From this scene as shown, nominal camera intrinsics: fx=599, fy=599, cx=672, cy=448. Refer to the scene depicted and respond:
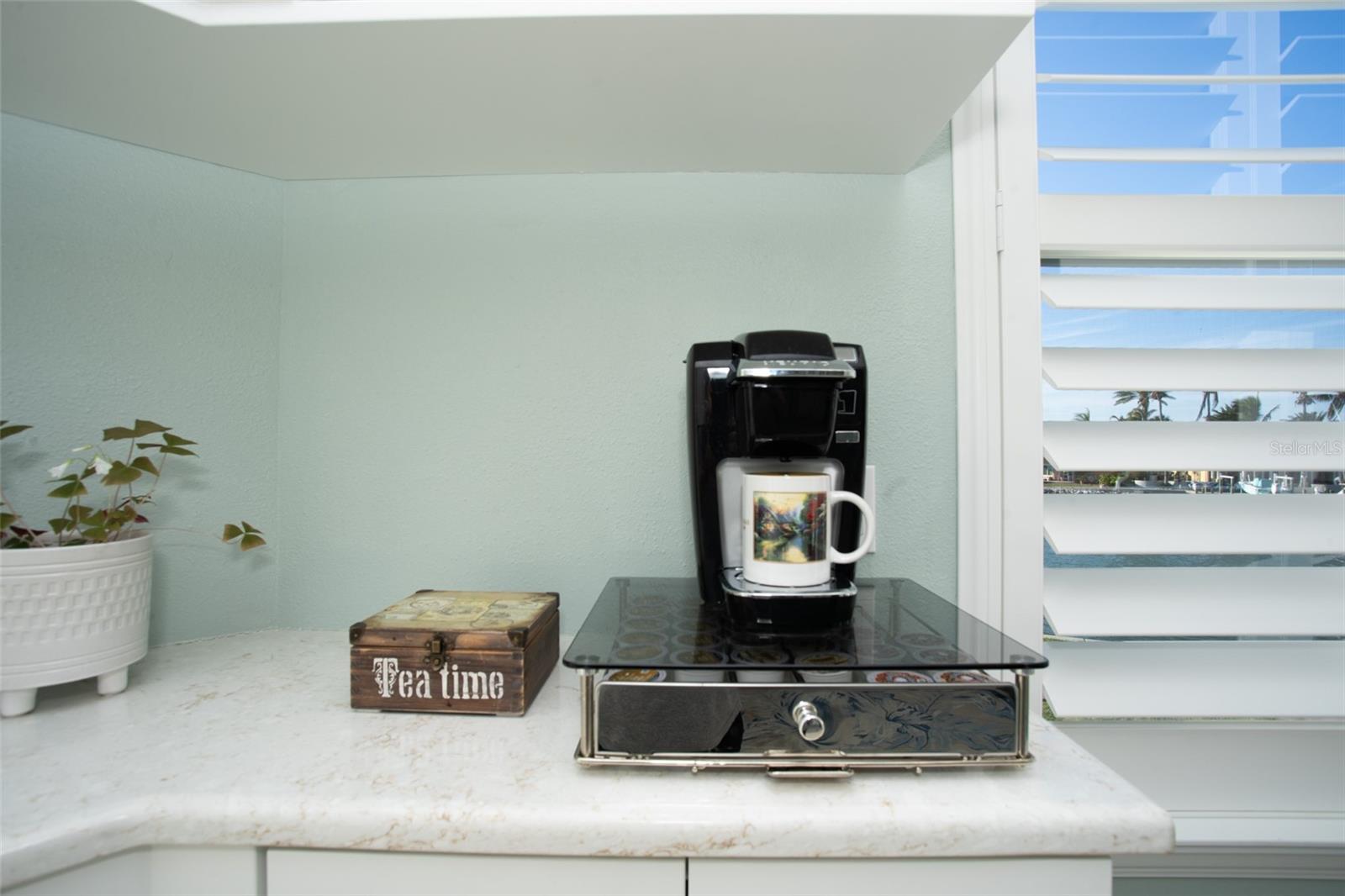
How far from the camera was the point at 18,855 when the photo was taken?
1.51 ft

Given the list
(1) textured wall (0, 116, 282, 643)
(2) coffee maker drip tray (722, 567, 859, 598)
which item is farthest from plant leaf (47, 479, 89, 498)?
(2) coffee maker drip tray (722, 567, 859, 598)

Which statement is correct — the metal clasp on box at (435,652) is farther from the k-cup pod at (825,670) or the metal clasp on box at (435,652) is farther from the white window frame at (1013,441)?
the white window frame at (1013,441)

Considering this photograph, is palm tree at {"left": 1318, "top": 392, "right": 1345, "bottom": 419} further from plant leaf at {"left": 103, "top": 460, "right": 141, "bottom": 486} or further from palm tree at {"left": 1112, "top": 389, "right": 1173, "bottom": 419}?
plant leaf at {"left": 103, "top": 460, "right": 141, "bottom": 486}

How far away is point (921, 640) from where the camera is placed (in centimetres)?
65

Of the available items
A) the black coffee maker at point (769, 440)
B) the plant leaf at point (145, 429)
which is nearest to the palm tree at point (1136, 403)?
the black coffee maker at point (769, 440)

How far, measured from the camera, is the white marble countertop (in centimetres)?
50

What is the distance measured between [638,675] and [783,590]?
0.21 metres

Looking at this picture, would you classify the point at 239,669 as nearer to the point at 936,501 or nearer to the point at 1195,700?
the point at 936,501

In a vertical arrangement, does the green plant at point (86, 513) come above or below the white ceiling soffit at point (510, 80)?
below

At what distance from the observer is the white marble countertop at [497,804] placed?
0.50 metres

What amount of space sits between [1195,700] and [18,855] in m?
1.32

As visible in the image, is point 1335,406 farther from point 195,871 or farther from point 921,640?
point 195,871

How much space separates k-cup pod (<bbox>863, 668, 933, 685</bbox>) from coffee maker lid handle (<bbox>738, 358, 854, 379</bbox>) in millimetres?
307

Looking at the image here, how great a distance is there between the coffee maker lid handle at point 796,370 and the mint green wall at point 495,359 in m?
0.33
